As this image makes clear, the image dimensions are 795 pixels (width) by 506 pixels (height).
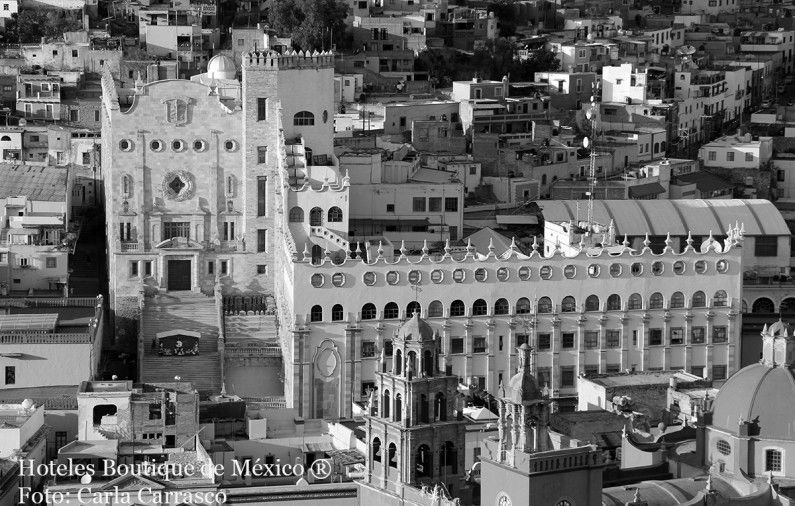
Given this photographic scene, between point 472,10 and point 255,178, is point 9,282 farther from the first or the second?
point 472,10

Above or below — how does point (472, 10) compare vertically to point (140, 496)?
above

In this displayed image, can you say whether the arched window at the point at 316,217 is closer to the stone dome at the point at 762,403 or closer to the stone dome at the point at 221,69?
the stone dome at the point at 221,69

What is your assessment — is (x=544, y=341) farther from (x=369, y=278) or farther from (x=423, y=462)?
(x=423, y=462)

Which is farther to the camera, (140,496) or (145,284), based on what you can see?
(145,284)

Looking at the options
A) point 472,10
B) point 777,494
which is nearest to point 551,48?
point 472,10

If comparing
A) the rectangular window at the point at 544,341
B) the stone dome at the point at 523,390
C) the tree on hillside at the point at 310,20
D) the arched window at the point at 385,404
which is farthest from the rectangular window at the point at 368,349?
the tree on hillside at the point at 310,20

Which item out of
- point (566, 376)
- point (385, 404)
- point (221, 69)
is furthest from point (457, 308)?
point (385, 404)
